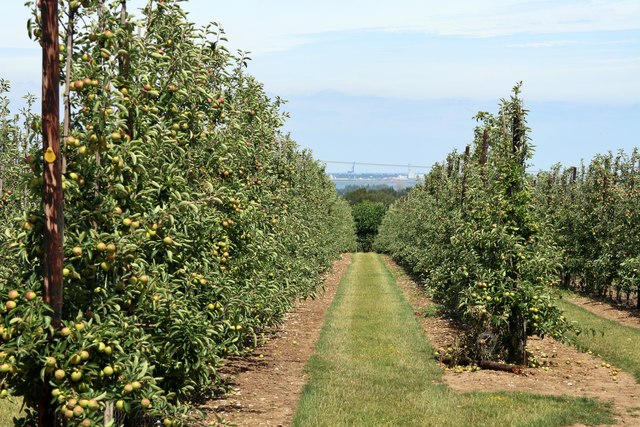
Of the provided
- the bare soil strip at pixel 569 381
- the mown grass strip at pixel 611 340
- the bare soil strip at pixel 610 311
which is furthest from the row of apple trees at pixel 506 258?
the bare soil strip at pixel 610 311

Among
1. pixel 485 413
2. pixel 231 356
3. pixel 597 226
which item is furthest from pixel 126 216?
pixel 597 226

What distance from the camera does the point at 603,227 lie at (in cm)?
2523

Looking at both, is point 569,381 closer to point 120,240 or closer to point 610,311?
point 120,240

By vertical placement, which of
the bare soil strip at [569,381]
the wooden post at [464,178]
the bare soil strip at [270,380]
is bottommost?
the bare soil strip at [569,381]

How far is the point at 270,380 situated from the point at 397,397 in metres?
2.60

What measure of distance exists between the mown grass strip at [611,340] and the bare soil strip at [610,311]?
525 mm

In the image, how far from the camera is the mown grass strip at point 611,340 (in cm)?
1401

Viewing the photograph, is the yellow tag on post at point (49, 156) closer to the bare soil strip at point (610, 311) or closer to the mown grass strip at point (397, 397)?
the mown grass strip at point (397, 397)

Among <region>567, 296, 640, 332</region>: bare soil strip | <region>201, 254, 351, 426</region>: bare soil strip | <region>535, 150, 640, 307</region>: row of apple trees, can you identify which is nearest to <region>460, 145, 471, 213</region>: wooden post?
<region>535, 150, 640, 307</region>: row of apple trees

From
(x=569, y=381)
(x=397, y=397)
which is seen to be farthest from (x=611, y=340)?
(x=397, y=397)

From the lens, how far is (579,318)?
67.6ft

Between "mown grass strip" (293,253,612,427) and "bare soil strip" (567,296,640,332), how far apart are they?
7639mm

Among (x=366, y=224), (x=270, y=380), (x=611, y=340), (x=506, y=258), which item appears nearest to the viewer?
(x=270, y=380)

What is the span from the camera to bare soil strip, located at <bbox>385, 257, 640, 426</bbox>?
10992mm
